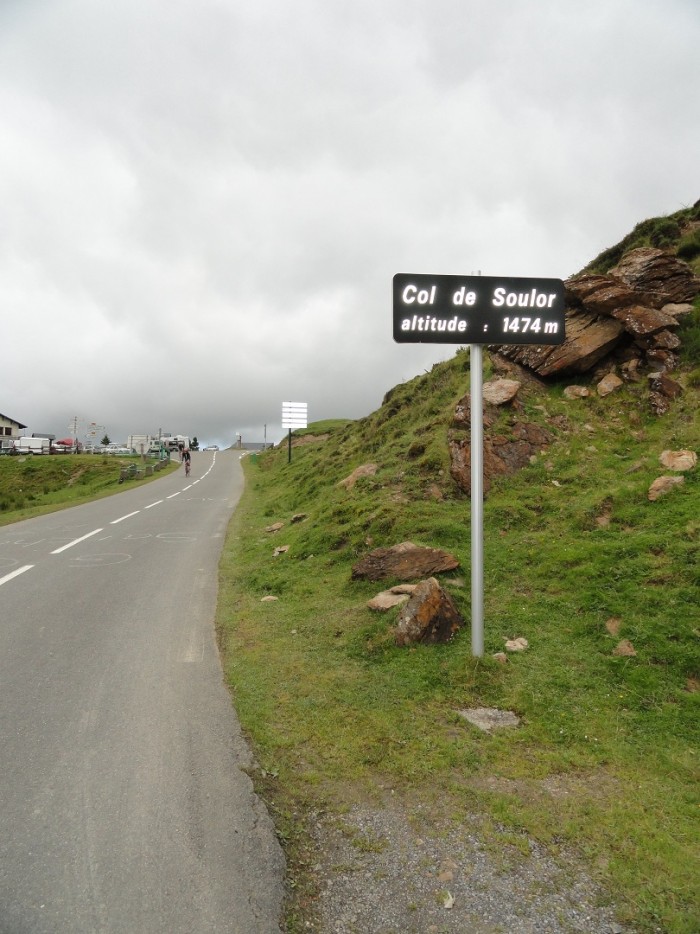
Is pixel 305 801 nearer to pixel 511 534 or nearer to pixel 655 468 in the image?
pixel 511 534

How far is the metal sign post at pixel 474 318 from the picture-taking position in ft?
18.1

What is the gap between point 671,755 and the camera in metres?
4.03

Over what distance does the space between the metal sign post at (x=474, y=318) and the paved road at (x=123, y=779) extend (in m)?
2.96

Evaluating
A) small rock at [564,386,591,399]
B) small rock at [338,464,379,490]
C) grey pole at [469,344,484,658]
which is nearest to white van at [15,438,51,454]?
small rock at [338,464,379,490]

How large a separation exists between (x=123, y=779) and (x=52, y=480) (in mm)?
53816

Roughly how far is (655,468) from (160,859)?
858 cm

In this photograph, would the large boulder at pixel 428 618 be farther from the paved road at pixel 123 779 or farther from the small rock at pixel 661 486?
the small rock at pixel 661 486

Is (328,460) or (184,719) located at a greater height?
(328,460)

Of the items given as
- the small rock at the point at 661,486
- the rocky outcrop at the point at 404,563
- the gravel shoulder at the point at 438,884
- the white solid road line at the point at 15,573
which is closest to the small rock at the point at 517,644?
the rocky outcrop at the point at 404,563

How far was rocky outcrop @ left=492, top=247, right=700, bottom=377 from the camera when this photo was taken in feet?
37.1

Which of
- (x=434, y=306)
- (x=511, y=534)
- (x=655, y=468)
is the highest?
(x=434, y=306)

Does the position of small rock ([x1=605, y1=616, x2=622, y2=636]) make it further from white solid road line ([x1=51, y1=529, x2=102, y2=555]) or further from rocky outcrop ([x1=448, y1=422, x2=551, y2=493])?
white solid road line ([x1=51, y1=529, x2=102, y2=555])

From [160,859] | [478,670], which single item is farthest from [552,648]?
[160,859]

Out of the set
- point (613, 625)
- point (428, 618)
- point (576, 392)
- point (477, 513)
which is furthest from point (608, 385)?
Result: point (428, 618)
